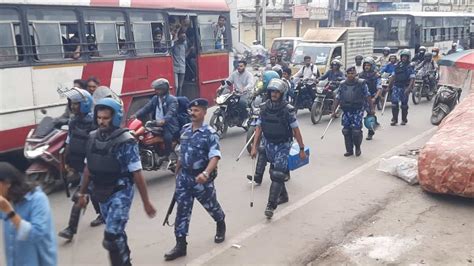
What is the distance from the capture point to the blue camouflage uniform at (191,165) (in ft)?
16.9

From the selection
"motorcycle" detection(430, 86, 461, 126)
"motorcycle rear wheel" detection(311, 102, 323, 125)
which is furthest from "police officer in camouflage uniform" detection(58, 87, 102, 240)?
"motorcycle" detection(430, 86, 461, 126)

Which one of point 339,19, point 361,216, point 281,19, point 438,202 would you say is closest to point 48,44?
point 361,216

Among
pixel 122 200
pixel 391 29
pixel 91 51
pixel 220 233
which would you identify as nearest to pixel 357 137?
pixel 220 233

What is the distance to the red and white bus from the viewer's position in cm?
762

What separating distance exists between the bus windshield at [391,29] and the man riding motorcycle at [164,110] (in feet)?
55.7

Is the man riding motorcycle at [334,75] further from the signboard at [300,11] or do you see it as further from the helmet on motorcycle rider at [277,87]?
the signboard at [300,11]

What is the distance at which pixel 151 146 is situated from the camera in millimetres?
7699

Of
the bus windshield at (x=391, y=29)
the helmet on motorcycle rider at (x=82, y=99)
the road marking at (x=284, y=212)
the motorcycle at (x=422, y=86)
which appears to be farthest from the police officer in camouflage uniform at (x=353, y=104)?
the bus windshield at (x=391, y=29)

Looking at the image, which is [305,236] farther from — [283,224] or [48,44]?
[48,44]

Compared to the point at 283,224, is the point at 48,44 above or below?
above

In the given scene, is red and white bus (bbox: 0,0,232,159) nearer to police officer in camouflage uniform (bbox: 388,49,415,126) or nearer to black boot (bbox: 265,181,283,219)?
black boot (bbox: 265,181,283,219)

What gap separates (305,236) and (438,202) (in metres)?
2.16

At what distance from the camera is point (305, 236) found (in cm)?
583

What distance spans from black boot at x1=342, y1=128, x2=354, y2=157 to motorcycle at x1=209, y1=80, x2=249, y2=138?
2.36 meters
